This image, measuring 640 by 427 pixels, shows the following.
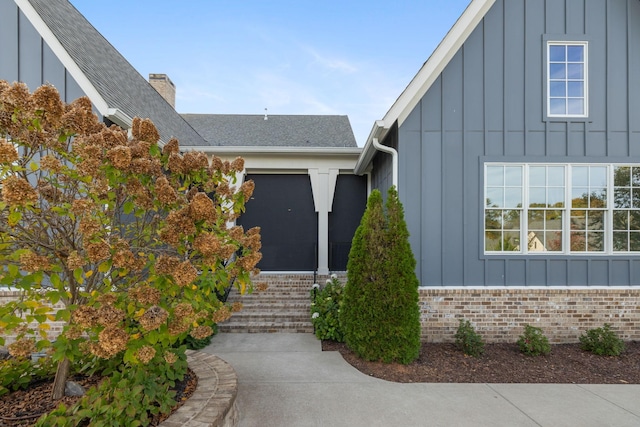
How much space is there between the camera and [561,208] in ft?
18.2

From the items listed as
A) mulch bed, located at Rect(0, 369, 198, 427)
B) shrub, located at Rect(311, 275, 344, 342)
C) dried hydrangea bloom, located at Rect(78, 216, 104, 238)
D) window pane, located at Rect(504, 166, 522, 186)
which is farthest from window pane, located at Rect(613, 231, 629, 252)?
dried hydrangea bloom, located at Rect(78, 216, 104, 238)

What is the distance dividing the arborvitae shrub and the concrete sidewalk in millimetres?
473

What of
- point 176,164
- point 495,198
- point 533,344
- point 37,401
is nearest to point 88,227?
point 176,164

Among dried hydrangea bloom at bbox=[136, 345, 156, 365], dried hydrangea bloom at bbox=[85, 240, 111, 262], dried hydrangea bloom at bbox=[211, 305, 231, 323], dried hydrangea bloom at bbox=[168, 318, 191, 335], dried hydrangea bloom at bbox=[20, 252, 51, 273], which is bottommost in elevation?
dried hydrangea bloom at bbox=[136, 345, 156, 365]

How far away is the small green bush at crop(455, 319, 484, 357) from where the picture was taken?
16.2ft

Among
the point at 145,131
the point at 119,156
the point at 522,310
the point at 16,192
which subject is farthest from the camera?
the point at 522,310

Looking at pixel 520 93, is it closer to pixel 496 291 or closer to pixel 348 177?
pixel 496 291

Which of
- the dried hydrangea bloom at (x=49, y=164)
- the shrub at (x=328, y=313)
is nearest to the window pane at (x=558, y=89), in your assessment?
the shrub at (x=328, y=313)

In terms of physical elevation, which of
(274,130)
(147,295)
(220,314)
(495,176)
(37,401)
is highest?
(274,130)

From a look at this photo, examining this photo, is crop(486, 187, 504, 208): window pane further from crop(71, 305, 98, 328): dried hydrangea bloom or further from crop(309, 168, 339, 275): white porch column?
crop(71, 305, 98, 328): dried hydrangea bloom

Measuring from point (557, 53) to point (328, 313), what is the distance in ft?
18.5

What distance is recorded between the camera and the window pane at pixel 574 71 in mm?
5621

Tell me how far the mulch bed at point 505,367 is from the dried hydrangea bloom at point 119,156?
3.62 meters

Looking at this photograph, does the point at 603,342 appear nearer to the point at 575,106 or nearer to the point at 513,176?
the point at 513,176
